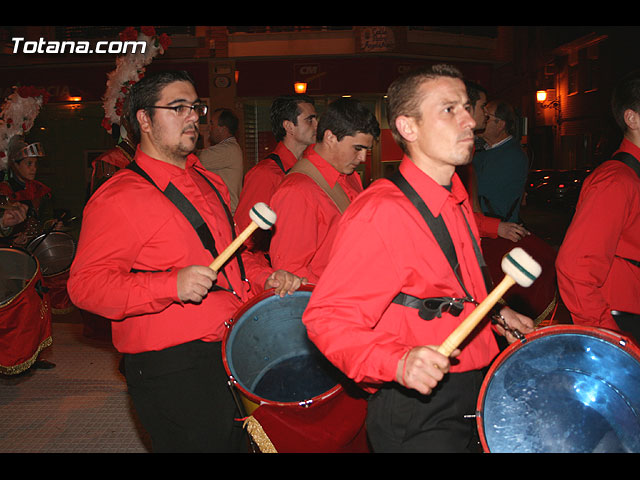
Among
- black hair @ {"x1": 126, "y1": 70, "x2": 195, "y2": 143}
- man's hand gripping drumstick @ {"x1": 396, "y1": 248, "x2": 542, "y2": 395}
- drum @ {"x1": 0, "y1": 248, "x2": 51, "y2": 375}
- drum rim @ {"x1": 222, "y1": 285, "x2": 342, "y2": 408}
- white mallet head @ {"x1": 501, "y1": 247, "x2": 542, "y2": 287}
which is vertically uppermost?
black hair @ {"x1": 126, "y1": 70, "x2": 195, "y2": 143}

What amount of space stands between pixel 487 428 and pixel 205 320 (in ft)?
3.84

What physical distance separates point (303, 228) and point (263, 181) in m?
1.55

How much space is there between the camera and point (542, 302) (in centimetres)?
407

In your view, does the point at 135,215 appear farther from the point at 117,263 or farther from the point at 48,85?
the point at 48,85

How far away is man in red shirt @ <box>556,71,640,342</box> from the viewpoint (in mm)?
2602

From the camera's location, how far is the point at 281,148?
4.99 m

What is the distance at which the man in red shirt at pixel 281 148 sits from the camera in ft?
15.8

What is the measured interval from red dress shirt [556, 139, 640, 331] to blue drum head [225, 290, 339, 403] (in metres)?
1.12

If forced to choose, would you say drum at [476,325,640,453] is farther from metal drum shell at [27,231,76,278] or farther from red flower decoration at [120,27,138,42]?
metal drum shell at [27,231,76,278]

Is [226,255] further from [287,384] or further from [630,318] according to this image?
[630,318]

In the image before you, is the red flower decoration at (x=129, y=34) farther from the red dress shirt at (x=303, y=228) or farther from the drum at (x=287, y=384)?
the drum at (x=287, y=384)

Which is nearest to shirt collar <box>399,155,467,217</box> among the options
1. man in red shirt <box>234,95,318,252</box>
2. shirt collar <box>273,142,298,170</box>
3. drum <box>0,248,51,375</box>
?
man in red shirt <box>234,95,318,252</box>

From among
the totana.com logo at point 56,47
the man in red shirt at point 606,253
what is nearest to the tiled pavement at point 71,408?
the man in red shirt at point 606,253

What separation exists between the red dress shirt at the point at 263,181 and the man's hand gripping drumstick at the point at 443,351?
3.33 m
